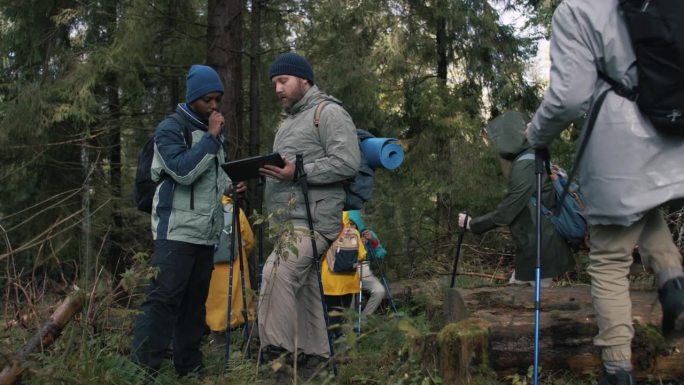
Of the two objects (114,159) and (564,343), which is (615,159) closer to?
(564,343)

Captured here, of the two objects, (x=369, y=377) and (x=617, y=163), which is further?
(x=369, y=377)

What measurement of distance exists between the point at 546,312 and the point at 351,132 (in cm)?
176

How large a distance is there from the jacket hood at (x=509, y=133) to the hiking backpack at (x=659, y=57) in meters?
2.02

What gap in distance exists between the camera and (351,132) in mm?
4551

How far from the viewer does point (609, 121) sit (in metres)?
3.14

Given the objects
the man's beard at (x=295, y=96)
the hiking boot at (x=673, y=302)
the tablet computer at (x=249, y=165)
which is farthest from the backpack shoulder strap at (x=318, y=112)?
the hiking boot at (x=673, y=302)

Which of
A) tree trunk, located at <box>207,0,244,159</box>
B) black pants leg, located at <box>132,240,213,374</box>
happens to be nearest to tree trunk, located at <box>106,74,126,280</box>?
tree trunk, located at <box>207,0,244,159</box>

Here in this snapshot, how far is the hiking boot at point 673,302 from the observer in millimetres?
3162

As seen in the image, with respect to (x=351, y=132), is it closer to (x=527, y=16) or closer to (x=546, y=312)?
(x=546, y=312)

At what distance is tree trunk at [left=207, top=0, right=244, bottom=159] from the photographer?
26.1 feet

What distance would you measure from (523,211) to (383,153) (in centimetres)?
127

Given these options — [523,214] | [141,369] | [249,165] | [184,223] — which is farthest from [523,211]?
[141,369]

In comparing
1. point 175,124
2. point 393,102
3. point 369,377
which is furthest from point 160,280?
point 393,102

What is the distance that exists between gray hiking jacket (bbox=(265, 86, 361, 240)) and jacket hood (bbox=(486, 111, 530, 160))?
129cm
